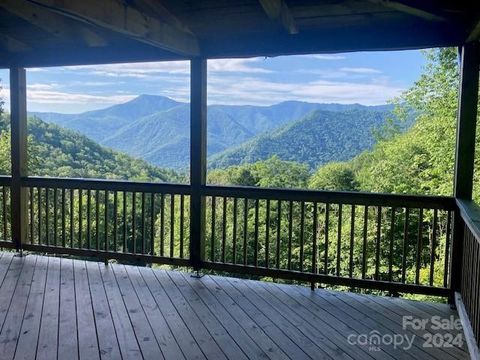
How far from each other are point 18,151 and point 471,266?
481 centimetres

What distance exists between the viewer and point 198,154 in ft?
14.0

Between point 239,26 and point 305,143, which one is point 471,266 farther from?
point 305,143

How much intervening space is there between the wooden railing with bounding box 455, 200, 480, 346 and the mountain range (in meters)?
6.38

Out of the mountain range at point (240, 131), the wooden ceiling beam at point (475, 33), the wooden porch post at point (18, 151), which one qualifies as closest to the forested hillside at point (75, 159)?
the mountain range at point (240, 131)

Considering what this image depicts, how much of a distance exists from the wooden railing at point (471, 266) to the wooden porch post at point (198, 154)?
2.40 m

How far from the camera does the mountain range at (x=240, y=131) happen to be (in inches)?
393

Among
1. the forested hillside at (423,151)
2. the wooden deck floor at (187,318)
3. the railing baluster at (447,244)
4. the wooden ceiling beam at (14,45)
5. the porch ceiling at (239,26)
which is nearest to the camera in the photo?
the wooden deck floor at (187,318)

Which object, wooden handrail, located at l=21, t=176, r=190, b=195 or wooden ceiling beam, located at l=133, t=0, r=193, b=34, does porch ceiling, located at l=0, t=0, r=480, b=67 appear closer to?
wooden ceiling beam, located at l=133, t=0, r=193, b=34

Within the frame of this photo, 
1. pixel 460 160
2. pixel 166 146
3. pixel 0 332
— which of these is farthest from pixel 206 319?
pixel 166 146

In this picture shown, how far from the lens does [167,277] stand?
13.9ft

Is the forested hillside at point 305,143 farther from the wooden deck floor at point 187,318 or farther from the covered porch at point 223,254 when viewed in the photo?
the wooden deck floor at point 187,318

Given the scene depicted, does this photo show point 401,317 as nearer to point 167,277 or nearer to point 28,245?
point 167,277

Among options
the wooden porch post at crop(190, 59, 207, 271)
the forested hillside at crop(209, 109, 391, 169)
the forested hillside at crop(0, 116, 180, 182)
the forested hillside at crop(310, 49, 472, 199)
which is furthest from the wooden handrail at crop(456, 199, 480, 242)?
the forested hillside at crop(310, 49, 472, 199)

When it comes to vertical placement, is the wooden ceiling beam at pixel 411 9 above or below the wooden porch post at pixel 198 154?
above
